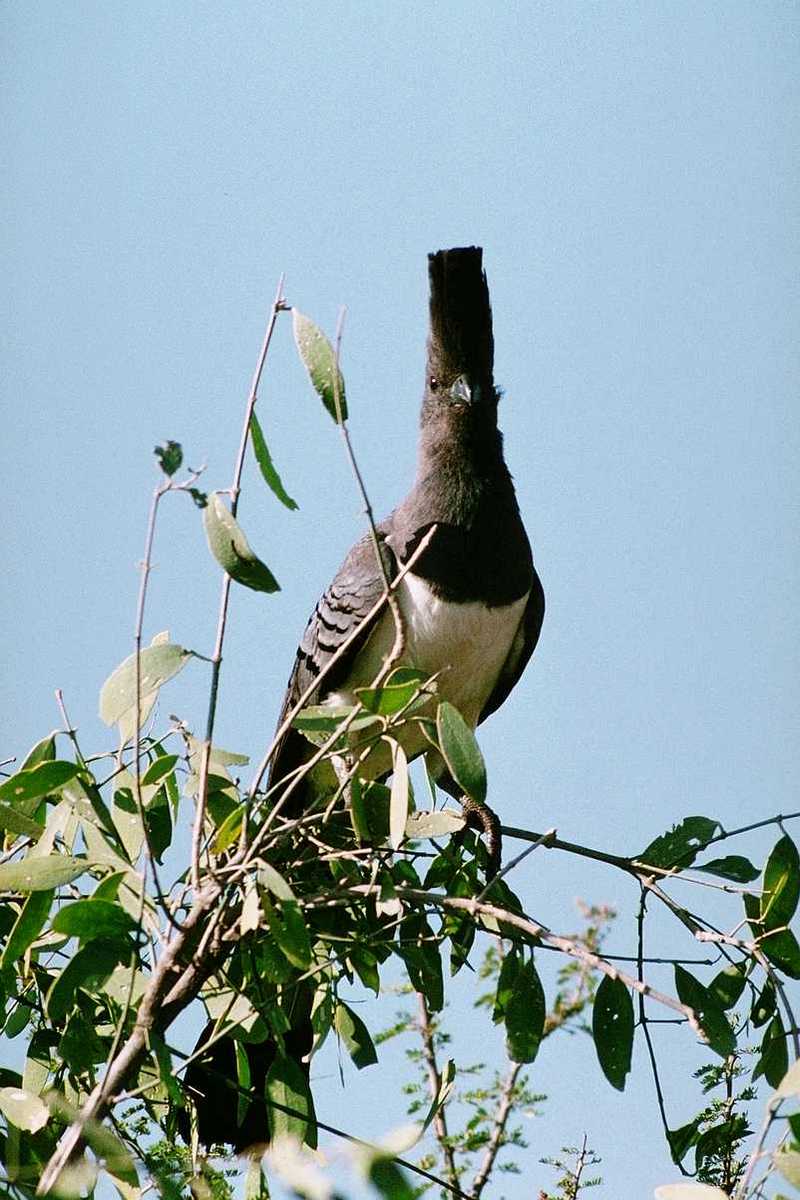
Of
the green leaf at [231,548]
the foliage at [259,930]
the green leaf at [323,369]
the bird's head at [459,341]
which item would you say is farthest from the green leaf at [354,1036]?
the bird's head at [459,341]

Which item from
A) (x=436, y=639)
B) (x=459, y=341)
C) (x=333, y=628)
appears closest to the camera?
(x=436, y=639)

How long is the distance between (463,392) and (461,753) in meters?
A: 2.32

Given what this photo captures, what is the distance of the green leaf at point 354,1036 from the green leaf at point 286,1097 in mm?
360

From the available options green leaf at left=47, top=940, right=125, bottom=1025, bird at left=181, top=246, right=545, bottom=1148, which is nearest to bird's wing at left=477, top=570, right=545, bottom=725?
bird at left=181, top=246, right=545, bottom=1148

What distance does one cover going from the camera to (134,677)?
226 centimetres

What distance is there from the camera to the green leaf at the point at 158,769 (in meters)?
2.38

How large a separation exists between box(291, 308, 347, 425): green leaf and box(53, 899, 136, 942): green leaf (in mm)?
773

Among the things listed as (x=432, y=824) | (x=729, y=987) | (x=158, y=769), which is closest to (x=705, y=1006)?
Answer: (x=729, y=987)

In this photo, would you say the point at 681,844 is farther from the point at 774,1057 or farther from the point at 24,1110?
the point at 24,1110

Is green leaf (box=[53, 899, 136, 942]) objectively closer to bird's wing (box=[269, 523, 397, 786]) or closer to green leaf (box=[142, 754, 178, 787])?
green leaf (box=[142, 754, 178, 787])

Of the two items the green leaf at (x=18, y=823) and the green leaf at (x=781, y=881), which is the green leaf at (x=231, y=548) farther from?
the green leaf at (x=781, y=881)

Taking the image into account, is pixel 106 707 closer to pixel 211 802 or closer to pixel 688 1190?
pixel 211 802

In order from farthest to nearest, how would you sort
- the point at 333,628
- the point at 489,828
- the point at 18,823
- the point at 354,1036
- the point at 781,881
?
the point at 333,628 < the point at 489,828 < the point at 354,1036 < the point at 781,881 < the point at 18,823

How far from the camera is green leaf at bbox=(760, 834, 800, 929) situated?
2426 millimetres
